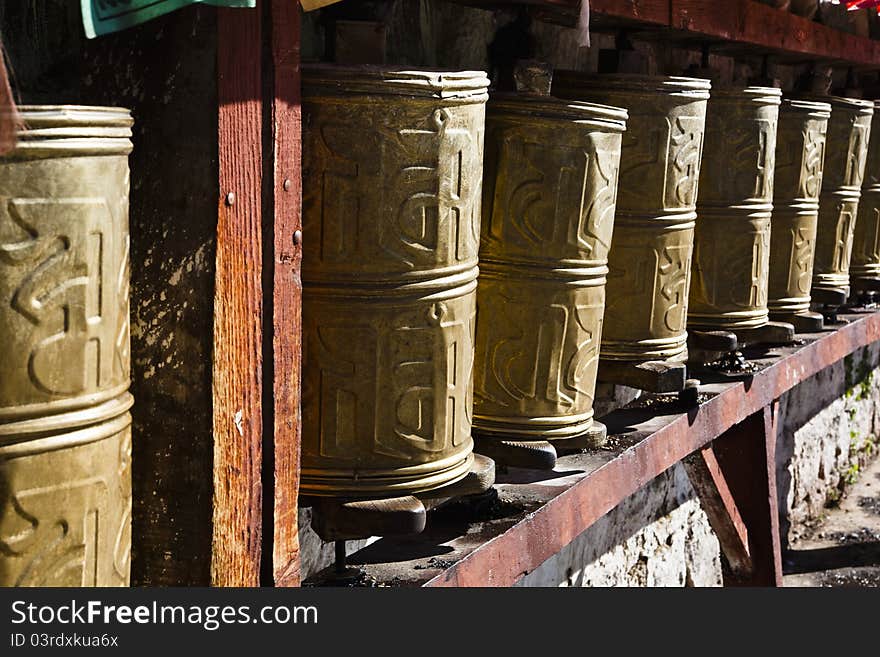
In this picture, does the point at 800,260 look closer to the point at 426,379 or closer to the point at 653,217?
the point at 653,217

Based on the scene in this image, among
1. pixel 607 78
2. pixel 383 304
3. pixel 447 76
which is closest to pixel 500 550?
pixel 383 304

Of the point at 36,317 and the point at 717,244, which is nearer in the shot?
the point at 36,317

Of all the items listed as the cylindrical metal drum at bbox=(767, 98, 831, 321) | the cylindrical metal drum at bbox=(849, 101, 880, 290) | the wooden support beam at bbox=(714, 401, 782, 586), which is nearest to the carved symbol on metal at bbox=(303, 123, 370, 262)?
the cylindrical metal drum at bbox=(767, 98, 831, 321)

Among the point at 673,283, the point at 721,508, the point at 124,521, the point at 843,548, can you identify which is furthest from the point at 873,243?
the point at 124,521

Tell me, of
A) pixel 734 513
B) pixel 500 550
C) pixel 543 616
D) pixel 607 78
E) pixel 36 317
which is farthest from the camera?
pixel 734 513

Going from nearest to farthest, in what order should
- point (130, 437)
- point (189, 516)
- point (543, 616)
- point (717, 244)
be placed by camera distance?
1. point (130, 437)
2. point (189, 516)
3. point (543, 616)
4. point (717, 244)

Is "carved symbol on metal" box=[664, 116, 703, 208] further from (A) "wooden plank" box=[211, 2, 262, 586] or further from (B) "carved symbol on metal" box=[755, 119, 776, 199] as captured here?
(A) "wooden plank" box=[211, 2, 262, 586]

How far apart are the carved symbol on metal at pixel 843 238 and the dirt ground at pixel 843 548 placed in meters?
1.82

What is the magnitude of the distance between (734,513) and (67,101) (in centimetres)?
288

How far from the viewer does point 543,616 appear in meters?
1.93

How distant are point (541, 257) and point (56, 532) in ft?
3.79

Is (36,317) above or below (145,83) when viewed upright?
below

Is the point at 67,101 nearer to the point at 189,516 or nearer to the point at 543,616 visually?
the point at 189,516

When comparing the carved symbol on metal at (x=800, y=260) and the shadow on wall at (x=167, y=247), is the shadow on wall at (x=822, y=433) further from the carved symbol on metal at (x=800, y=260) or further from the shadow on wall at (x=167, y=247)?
the shadow on wall at (x=167, y=247)
